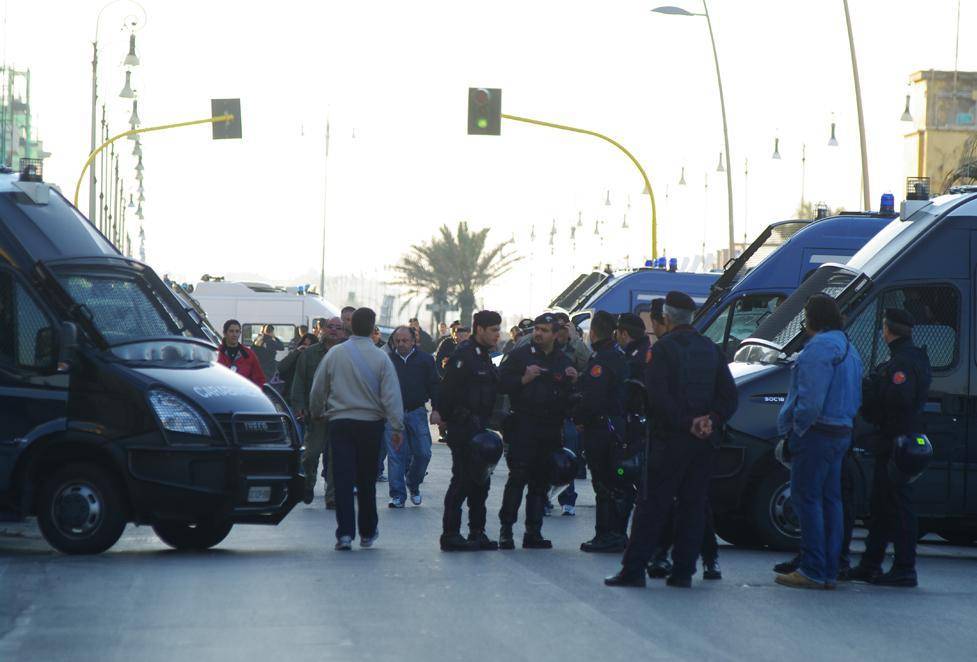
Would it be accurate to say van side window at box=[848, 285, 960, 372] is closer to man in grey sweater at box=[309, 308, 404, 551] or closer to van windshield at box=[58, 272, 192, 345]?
man in grey sweater at box=[309, 308, 404, 551]

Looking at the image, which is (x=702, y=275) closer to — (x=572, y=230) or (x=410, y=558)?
(x=410, y=558)

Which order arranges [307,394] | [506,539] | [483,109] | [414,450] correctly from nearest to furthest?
1. [506,539]
2. [414,450]
3. [307,394]
4. [483,109]

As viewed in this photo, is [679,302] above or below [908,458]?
above

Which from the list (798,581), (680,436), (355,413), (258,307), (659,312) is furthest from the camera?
(258,307)

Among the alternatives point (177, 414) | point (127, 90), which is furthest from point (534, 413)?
point (127, 90)

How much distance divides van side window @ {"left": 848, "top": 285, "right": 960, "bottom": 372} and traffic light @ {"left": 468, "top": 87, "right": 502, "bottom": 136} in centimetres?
1509

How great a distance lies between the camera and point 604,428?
491 inches

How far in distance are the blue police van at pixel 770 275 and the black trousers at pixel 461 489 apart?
6.06 meters

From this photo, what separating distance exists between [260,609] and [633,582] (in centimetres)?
235

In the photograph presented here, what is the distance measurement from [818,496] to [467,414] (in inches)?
116

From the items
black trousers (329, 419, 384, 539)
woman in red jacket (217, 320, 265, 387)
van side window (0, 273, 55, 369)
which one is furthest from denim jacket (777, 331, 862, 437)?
woman in red jacket (217, 320, 265, 387)

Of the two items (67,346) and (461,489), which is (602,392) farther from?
(67,346)

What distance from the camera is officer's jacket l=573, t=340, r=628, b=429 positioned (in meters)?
12.4

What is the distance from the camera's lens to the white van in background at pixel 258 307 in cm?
3738
